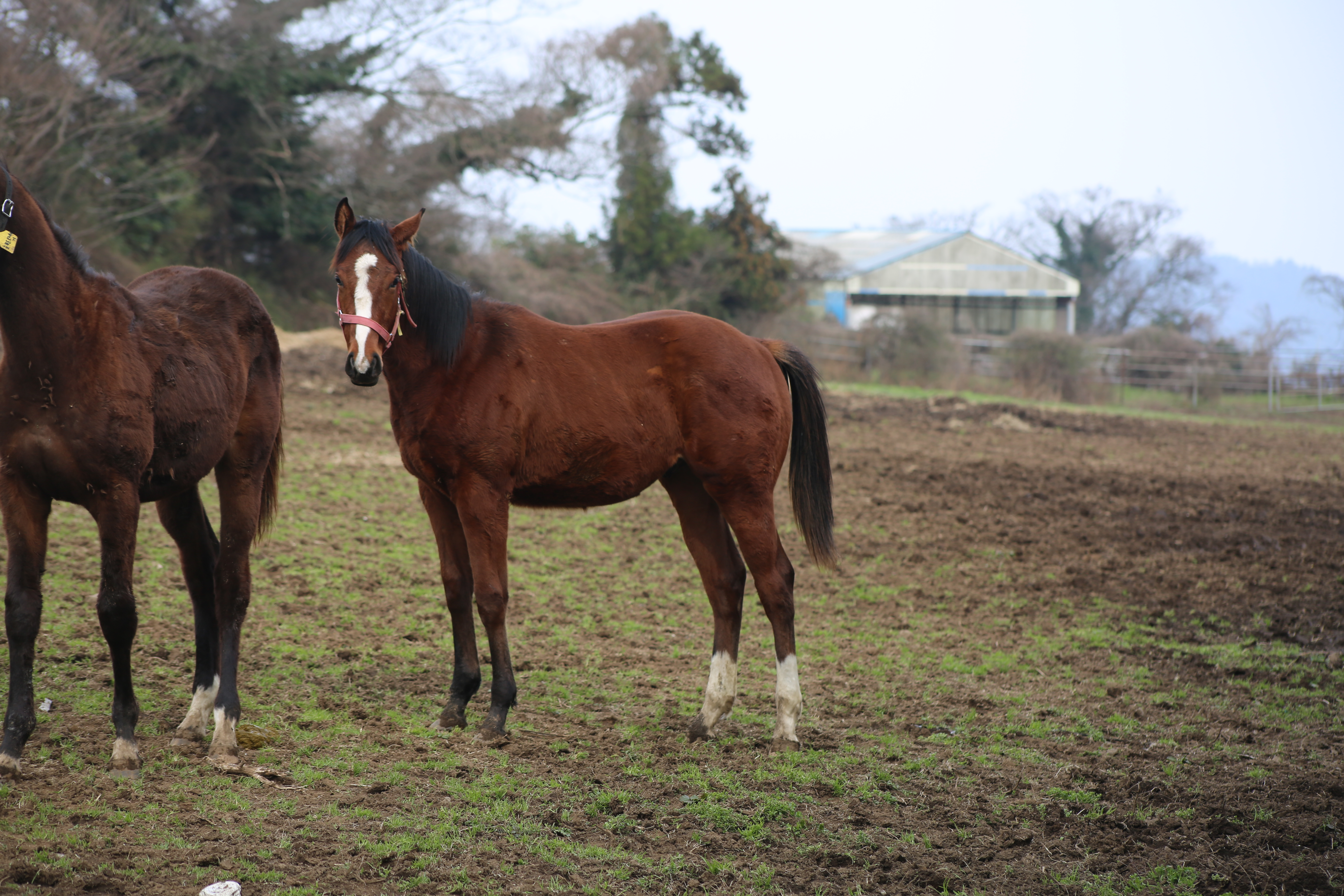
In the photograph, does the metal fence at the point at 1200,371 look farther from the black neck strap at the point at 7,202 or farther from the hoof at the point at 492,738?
the black neck strap at the point at 7,202

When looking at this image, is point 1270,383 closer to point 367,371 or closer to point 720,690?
point 720,690

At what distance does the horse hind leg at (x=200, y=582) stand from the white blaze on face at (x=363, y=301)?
3.41 ft

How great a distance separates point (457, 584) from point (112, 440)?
1589 millimetres

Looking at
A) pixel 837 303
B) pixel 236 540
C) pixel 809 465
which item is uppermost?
pixel 837 303

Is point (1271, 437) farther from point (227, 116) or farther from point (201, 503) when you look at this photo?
point (227, 116)

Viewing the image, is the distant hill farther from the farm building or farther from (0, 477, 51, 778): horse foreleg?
(0, 477, 51, 778): horse foreleg

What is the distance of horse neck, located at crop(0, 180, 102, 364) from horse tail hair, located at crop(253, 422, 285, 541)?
1.24 m

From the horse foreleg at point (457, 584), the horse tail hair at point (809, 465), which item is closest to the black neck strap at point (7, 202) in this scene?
the horse foreleg at point (457, 584)

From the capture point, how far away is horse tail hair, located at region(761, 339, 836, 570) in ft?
16.6

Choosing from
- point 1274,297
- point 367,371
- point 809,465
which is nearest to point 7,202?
point 367,371

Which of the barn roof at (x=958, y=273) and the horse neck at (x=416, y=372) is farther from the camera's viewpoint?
the barn roof at (x=958, y=273)

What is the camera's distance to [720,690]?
15.0ft

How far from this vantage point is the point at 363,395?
1606cm

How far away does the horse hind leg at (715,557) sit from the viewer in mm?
4730
